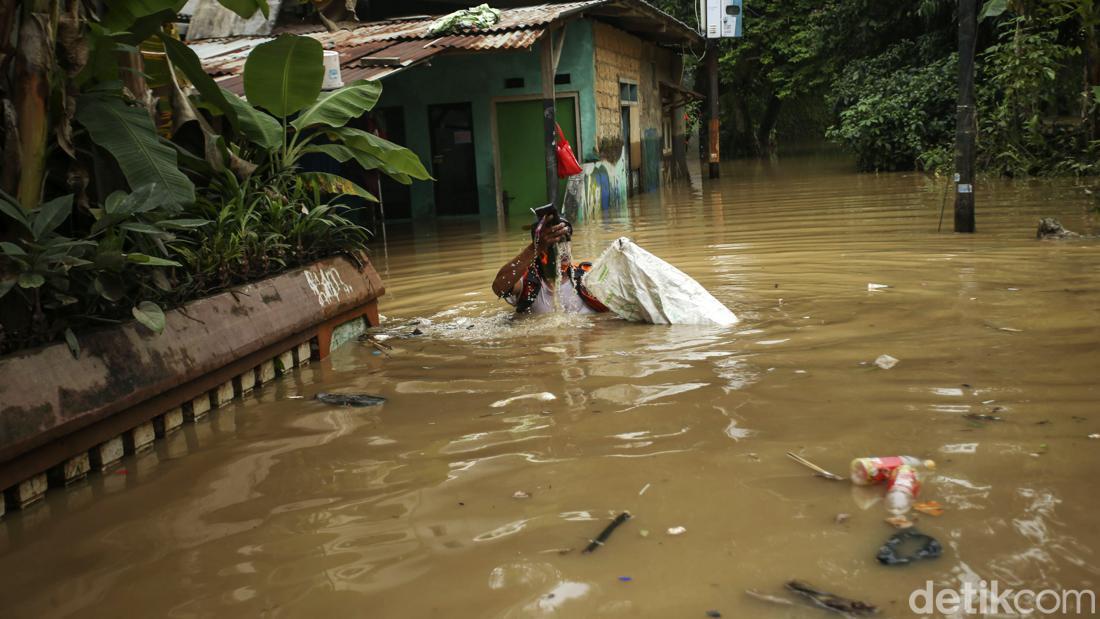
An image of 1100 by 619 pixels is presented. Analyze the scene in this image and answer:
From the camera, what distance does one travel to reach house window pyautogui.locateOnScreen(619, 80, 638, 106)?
60.2ft

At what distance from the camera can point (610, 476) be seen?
11.1 feet

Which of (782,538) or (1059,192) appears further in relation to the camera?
(1059,192)

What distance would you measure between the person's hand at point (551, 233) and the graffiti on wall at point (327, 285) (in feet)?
4.40

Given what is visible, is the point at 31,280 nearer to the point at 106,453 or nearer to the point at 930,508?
the point at 106,453

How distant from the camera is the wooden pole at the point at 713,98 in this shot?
22.3m

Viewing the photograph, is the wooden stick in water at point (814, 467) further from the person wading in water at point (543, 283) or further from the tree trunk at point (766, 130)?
the tree trunk at point (766, 130)

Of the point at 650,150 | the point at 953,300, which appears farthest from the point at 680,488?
the point at 650,150

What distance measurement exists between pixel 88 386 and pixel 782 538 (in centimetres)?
279

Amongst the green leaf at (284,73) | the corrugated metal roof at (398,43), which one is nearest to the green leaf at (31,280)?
the green leaf at (284,73)

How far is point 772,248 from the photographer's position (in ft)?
31.8

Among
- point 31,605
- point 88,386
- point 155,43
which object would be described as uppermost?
point 155,43

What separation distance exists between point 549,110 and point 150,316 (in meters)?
10.1

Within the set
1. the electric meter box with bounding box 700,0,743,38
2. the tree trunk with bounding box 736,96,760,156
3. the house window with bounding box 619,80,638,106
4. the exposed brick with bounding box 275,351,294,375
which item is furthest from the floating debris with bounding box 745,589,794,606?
the tree trunk with bounding box 736,96,760,156

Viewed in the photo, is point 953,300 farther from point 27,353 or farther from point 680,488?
point 27,353
